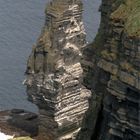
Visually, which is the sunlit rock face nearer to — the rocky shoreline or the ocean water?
the rocky shoreline

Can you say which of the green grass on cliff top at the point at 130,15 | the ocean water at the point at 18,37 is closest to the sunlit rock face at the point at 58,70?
the ocean water at the point at 18,37

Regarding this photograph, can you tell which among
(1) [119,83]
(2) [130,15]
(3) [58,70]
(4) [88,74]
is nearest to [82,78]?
(3) [58,70]

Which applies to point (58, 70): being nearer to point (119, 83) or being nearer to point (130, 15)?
point (130, 15)

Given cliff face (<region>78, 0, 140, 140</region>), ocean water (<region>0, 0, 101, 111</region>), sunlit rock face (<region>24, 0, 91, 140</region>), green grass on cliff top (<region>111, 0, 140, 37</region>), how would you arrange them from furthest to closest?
ocean water (<region>0, 0, 101, 111</region>), sunlit rock face (<region>24, 0, 91, 140</region>), green grass on cliff top (<region>111, 0, 140, 37</region>), cliff face (<region>78, 0, 140, 140</region>)

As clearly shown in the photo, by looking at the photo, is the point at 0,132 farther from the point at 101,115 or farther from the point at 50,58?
the point at 101,115

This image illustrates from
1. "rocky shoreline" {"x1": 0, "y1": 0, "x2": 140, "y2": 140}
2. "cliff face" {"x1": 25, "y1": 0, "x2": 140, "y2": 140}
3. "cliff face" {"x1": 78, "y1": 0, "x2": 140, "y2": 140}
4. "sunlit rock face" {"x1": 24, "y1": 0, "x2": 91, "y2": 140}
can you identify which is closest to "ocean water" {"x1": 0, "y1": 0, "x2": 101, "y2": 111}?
"rocky shoreline" {"x1": 0, "y1": 0, "x2": 140, "y2": 140}

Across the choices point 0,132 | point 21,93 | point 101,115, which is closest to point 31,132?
point 0,132

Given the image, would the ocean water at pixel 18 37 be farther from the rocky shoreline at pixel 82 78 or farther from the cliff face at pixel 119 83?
the cliff face at pixel 119 83
